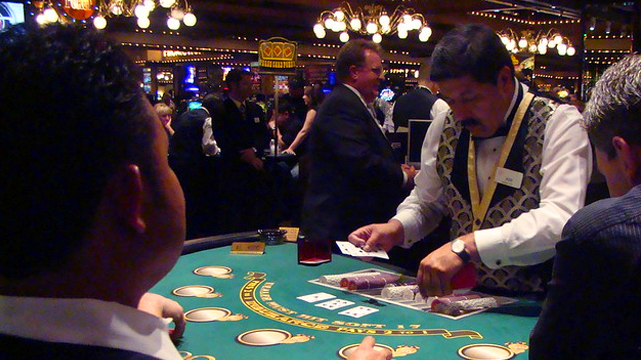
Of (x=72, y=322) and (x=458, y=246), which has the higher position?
(x=72, y=322)

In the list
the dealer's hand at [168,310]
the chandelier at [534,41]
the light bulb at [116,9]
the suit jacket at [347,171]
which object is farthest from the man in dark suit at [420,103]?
the chandelier at [534,41]

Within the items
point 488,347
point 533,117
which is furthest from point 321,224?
point 488,347

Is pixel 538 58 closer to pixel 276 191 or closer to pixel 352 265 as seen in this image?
pixel 276 191

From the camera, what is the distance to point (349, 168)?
3.59 meters

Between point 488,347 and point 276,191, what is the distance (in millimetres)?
5172

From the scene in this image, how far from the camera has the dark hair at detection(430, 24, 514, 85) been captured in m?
2.07

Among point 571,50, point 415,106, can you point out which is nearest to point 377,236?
point 415,106

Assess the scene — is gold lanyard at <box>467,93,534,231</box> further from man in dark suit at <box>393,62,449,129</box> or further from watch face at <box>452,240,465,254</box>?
man in dark suit at <box>393,62,449,129</box>

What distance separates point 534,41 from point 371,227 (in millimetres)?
13781

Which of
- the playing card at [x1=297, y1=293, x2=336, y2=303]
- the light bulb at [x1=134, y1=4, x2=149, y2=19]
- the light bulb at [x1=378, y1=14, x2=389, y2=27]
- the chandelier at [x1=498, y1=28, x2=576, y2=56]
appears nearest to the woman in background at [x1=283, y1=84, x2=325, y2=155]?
the light bulb at [x1=134, y1=4, x2=149, y2=19]

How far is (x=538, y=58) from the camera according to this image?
19188mm

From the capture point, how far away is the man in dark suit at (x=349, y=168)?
142 inches

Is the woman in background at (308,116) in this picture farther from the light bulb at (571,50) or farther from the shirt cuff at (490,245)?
the light bulb at (571,50)

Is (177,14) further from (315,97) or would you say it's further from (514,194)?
(514,194)
